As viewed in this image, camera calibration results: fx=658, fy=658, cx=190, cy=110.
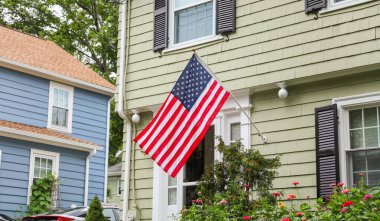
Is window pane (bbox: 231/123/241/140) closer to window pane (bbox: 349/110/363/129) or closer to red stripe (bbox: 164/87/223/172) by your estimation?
red stripe (bbox: 164/87/223/172)

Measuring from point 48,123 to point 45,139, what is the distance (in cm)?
138

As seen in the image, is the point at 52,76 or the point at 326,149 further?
the point at 52,76

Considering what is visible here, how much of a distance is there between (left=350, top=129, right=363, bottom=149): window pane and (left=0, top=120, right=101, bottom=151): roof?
36.3ft

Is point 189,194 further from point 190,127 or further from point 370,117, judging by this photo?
point 370,117

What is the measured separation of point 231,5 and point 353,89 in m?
2.55

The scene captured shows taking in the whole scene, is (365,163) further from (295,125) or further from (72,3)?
(72,3)

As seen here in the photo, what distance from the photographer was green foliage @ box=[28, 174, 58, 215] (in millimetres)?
18234

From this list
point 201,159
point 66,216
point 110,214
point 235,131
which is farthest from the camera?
point 110,214

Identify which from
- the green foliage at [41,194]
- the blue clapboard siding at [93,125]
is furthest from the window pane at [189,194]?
the blue clapboard siding at [93,125]

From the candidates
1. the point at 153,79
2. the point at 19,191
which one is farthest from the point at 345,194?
the point at 19,191

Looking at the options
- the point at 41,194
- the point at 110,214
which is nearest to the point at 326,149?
the point at 110,214

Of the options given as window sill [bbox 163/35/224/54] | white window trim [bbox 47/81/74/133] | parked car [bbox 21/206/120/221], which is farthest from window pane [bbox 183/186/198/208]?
white window trim [bbox 47/81/74/133]

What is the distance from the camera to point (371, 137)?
870 cm

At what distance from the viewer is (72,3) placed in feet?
97.9
